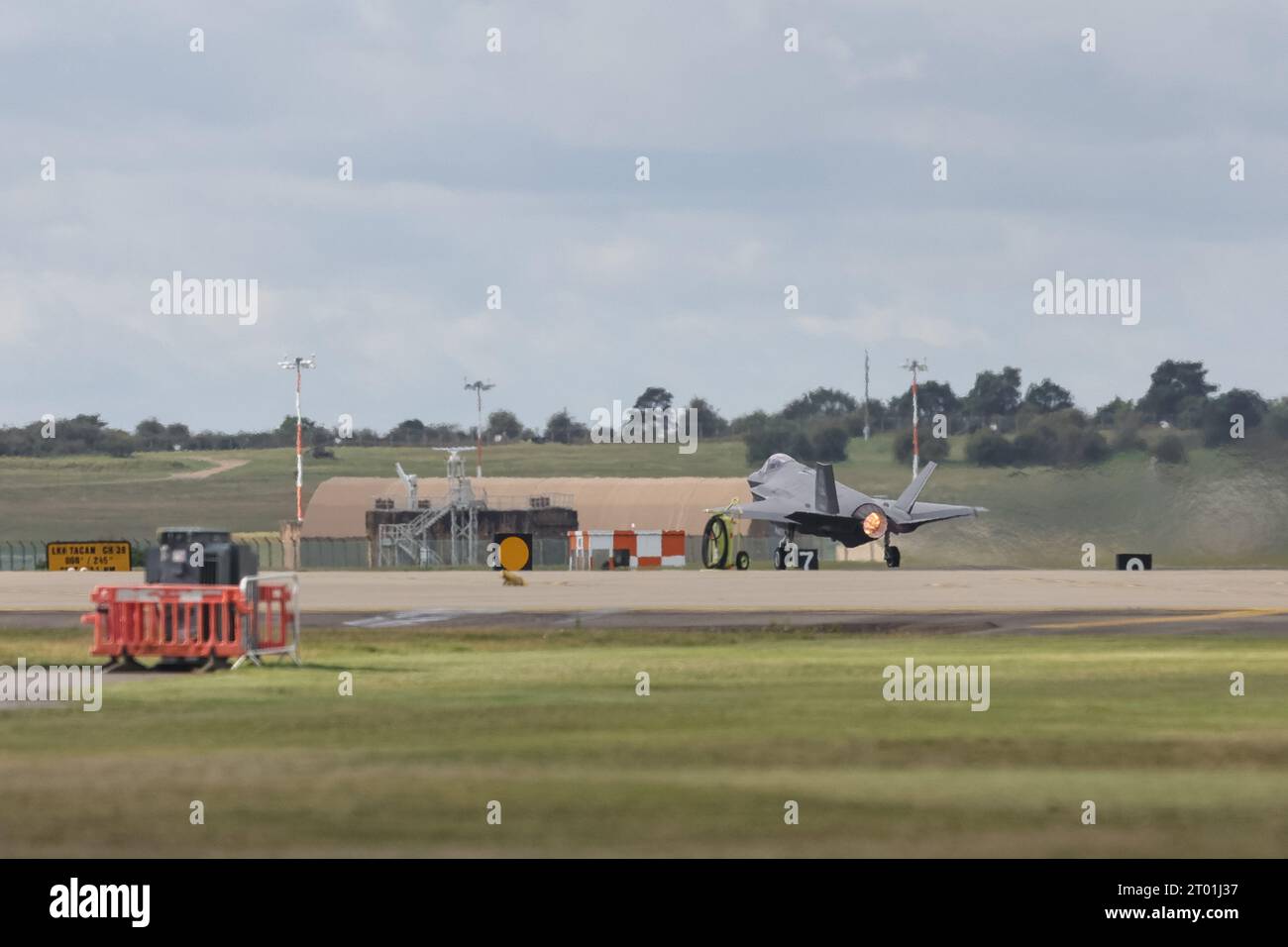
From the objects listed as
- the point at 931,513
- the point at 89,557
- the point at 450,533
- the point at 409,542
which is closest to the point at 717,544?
the point at 931,513

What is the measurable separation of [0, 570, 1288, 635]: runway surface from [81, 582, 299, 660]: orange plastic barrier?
1161 cm

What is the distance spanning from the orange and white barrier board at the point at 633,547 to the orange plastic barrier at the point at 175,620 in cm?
8104

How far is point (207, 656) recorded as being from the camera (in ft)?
105

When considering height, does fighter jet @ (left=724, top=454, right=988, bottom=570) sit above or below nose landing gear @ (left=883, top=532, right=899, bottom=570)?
above

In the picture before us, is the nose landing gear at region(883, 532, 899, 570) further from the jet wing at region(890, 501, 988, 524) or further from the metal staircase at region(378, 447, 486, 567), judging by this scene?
the metal staircase at region(378, 447, 486, 567)

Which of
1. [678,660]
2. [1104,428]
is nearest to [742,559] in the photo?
[1104,428]

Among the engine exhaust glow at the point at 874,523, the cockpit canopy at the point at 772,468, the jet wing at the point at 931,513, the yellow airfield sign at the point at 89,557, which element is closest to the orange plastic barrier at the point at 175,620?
the engine exhaust glow at the point at 874,523

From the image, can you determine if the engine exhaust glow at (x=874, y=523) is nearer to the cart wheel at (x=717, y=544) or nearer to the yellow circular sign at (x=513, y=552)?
the cart wheel at (x=717, y=544)

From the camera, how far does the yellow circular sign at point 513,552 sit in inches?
4311

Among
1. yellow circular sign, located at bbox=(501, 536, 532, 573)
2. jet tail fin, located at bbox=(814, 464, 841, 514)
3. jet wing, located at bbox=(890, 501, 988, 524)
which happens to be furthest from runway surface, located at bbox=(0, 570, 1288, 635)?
yellow circular sign, located at bbox=(501, 536, 532, 573)

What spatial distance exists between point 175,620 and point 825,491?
231 feet

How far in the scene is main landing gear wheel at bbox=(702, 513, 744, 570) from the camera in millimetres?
100125

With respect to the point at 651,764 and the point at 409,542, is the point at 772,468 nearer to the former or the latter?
the point at 409,542
